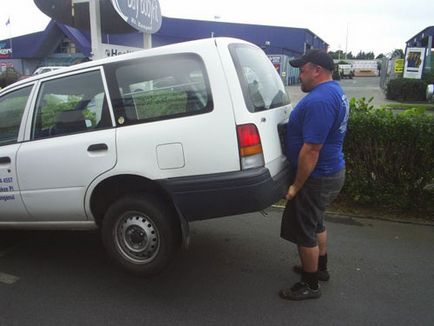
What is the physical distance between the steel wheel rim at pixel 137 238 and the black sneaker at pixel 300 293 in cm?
106

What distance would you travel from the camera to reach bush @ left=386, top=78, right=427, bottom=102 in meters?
21.8

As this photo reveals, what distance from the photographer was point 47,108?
3715 millimetres

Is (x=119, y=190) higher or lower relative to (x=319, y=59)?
lower

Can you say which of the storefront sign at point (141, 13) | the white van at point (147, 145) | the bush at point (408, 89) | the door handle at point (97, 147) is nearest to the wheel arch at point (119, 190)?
the white van at point (147, 145)

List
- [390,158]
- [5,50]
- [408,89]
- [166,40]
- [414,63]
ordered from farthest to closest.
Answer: [166,40], [5,50], [414,63], [408,89], [390,158]

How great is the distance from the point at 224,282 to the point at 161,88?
5.48 feet

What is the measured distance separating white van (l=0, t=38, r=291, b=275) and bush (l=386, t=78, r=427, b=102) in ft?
67.4

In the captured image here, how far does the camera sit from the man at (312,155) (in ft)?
9.71

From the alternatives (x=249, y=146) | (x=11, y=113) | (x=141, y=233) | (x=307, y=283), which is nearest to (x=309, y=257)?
(x=307, y=283)

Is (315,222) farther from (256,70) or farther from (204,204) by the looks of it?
(256,70)

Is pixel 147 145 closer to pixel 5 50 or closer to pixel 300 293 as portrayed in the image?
pixel 300 293

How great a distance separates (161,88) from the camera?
3.24 meters

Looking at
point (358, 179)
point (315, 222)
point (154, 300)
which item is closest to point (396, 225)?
point (358, 179)

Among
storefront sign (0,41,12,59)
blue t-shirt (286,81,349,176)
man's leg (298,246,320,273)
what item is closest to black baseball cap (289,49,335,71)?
blue t-shirt (286,81,349,176)
